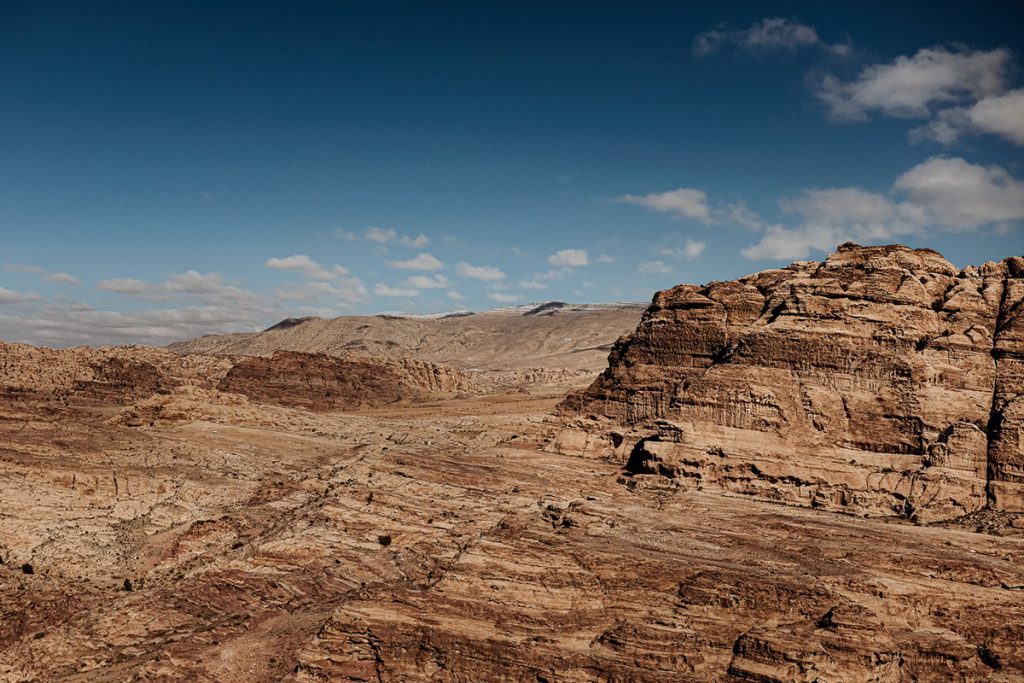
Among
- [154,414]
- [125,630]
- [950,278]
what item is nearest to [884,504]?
[950,278]

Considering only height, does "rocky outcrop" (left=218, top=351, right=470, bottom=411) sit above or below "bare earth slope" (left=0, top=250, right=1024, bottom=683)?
above

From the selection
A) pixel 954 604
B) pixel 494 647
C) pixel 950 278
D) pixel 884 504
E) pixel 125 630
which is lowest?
pixel 125 630

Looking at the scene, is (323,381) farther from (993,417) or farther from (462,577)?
(993,417)

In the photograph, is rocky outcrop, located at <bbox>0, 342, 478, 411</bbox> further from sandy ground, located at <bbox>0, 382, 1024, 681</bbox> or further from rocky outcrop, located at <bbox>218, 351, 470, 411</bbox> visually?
sandy ground, located at <bbox>0, 382, 1024, 681</bbox>

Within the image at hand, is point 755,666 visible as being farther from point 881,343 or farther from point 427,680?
point 881,343

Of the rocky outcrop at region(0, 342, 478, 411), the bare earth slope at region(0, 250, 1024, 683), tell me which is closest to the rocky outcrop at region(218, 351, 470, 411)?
the rocky outcrop at region(0, 342, 478, 411)
